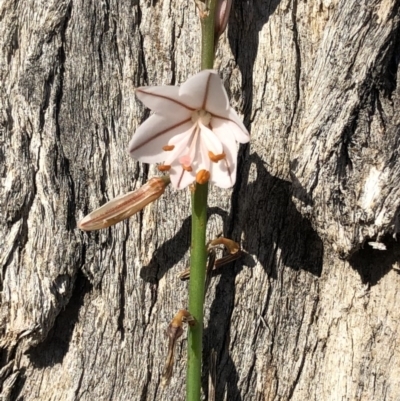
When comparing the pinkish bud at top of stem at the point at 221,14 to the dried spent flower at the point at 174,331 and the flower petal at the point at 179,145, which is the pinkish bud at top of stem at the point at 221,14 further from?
the dried spent flower at the point at 174,331

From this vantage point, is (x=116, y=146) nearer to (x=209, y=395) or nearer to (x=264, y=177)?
(x=264, y=177)

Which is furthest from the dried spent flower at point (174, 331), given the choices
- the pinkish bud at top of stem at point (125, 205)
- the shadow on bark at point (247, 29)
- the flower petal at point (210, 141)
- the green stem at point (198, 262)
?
the shadow on bark at point (247, 29)

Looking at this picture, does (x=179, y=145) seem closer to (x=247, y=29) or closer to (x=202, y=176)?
(x=202, y=176)

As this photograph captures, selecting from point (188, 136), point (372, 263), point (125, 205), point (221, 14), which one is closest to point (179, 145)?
point (188, 136)

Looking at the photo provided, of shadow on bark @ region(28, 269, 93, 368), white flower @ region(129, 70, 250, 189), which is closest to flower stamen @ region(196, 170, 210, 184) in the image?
white flower @ region(129, 70, 250, 189)

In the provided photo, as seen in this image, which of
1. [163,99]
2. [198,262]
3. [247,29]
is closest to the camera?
[163,99]

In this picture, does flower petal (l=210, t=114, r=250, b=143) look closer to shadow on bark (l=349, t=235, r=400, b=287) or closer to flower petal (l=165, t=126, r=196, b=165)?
flower petal (l=165, t=126, r=196, b=165)
